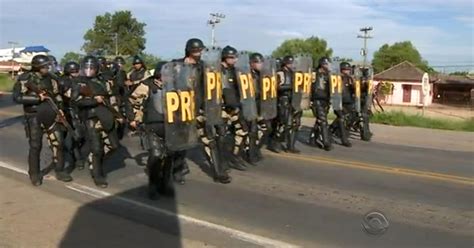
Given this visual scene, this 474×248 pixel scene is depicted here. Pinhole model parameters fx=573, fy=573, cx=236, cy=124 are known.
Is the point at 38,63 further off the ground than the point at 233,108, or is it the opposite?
the point at 38,63

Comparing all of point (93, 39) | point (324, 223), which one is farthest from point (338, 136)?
point (93, 39)

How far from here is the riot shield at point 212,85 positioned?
7539 mm

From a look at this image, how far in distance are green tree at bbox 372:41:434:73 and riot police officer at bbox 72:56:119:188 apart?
89.4 metres

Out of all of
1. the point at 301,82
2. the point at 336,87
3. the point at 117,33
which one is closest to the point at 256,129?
the point at 301,82

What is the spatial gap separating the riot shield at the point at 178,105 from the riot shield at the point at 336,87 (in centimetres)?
526

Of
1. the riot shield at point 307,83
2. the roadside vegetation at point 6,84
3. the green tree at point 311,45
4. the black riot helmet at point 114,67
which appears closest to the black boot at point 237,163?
the riot shield at point 307,83

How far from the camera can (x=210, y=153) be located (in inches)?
316

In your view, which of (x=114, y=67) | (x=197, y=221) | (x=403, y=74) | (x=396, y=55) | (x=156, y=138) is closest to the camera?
(x=197, y=221)

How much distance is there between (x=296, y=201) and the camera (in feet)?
23.4

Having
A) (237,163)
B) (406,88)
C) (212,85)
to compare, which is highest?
(212,85)

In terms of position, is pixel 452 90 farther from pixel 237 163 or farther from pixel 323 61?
pixel 237 163

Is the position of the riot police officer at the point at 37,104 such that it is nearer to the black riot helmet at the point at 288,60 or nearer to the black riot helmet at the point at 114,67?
the black riot helmet at the point at 114,67

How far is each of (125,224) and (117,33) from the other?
244 feet

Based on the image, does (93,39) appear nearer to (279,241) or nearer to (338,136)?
(338,136)
